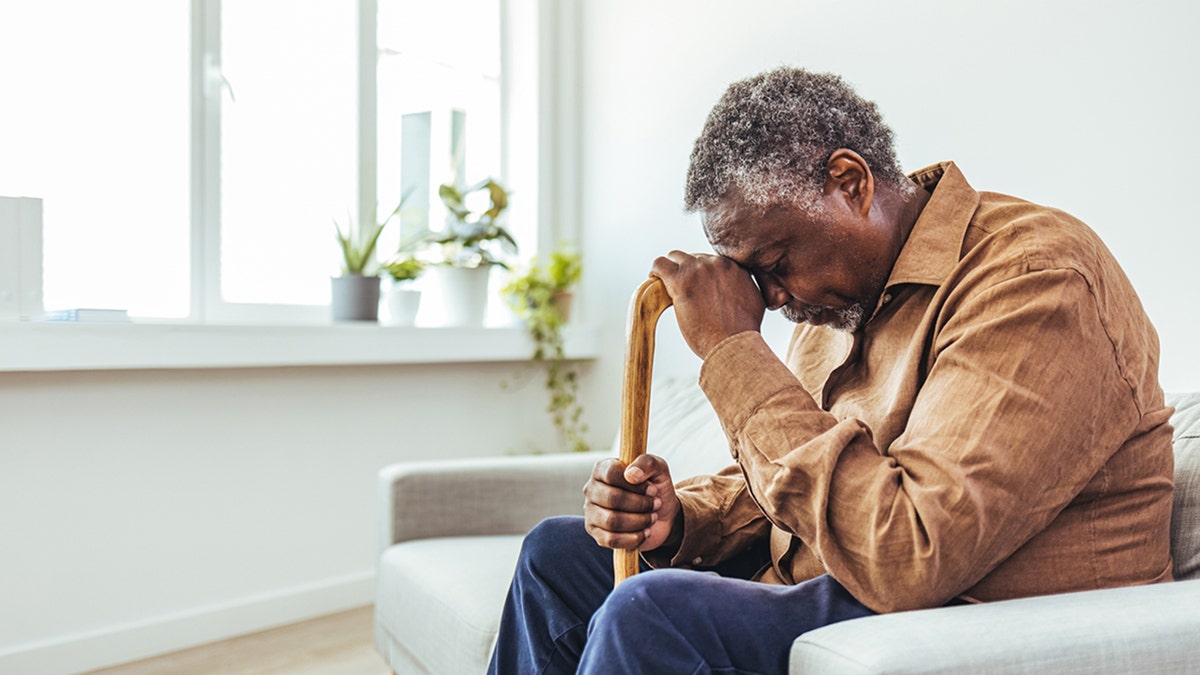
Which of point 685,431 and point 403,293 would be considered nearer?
point 685,431

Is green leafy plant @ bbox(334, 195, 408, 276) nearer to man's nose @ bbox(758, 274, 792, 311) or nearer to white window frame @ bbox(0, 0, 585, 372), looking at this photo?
white window frame @ bbox(0, 0, 585, 372)

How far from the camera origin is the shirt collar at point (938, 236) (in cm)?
105

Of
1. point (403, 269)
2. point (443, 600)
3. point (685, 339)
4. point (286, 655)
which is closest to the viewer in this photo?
point (685, 339)

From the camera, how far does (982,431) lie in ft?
2.84

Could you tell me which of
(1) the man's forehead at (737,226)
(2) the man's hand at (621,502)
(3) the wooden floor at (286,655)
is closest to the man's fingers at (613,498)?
(2) the man's hand at (621,502)

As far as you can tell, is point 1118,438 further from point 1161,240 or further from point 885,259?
point 1161,240

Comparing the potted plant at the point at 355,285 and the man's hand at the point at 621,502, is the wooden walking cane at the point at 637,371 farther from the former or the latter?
the potted plant at the point at 355,285

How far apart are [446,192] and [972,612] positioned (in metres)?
2.28

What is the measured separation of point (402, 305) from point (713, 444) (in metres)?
1.26

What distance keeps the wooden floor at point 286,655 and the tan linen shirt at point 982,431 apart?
1.56 m

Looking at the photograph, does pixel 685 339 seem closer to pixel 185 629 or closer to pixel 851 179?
pixel 851 179

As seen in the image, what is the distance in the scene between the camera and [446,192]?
2867 millimetres

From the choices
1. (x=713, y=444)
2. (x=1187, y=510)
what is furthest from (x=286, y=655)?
(x=1187, y=510)

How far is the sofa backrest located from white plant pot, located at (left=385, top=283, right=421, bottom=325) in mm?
885
